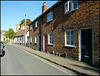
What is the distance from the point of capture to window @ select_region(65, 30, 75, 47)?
8.88m

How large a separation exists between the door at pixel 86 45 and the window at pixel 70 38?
3.77 feet

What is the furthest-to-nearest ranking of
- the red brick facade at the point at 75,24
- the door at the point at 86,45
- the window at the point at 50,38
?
the window at the point at 50,38 → the door at the point at 86,45 → the red brick facade at the point at 75,24

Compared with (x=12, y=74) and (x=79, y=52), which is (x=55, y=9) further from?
(x=12, y=74)

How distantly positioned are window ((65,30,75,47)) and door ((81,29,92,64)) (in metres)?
1.15

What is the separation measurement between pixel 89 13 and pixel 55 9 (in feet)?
18.8

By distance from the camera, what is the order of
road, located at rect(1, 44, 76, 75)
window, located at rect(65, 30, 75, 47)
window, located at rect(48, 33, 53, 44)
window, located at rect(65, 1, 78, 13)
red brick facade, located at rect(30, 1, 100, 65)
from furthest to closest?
window, located at rect(48, 33, 53, 44)
window, located at rect(65, 30, 75, 47)
window, located at rect(65, 1, 78, 13)
red brick facade, located at rect(30, 1, 100, 65)
road, located at rect(1, 44, 76, 75)

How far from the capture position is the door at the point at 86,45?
7171 mm

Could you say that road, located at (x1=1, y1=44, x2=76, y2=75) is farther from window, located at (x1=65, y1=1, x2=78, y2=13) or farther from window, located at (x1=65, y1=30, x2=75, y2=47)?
window, located at (x1=65, y1=1, x2=78, y2=13)

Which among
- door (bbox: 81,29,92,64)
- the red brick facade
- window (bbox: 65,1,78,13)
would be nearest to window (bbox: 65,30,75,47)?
the red brick facade

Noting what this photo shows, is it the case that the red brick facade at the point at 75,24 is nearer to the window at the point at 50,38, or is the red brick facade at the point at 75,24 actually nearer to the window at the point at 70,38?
the window at the point at 70,38

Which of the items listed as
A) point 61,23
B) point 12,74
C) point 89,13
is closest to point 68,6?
point 61,23

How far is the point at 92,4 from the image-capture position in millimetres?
6895

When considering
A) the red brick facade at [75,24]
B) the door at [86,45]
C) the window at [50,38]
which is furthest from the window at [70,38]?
the window at [50,38]

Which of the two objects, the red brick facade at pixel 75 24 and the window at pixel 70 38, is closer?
the red brick facade at pixel 75 24
